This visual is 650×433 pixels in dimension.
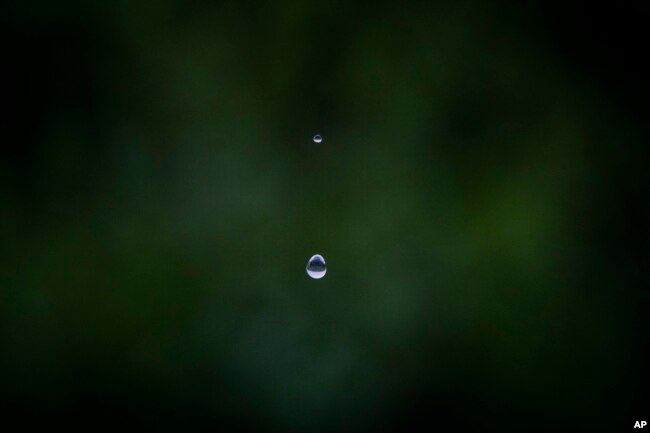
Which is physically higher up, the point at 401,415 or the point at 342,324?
the point at 342,324

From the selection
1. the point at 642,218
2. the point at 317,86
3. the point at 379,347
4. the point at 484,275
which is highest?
the point at 317,86

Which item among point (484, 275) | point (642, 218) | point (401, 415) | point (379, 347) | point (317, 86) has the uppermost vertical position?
point (317, 86)

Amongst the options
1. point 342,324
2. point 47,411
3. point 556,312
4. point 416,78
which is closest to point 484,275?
point 556,312

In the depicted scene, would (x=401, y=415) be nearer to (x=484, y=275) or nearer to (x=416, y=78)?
(x=484, y=275)

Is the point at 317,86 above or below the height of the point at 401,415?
above

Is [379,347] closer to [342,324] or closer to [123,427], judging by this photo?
[342,324]

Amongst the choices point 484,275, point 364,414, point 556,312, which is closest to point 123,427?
point 364,414
